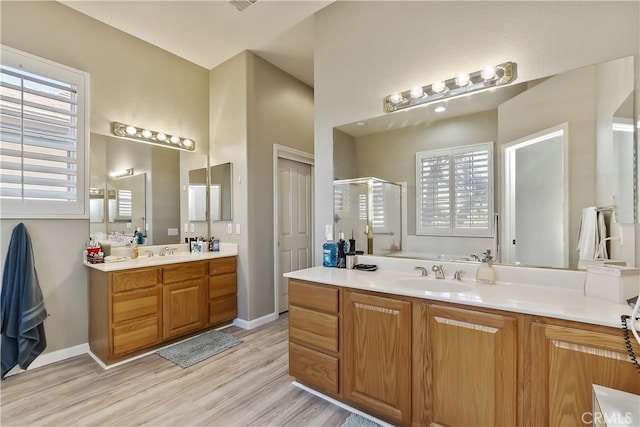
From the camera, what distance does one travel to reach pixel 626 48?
1.50 metres

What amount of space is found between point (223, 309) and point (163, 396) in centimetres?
124

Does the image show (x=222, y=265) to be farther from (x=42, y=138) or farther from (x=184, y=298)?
(x=42, y=138)

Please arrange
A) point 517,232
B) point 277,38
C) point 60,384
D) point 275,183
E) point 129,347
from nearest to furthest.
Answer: point 517,232, point 60,384, point 129,347, point 277,38, point 275,183

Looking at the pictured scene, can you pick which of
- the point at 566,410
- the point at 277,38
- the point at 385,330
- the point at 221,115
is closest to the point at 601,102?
the point at 566,410

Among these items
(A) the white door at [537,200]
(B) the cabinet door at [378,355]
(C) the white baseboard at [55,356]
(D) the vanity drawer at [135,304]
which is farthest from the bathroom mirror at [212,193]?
(A) the white door at [537,200]

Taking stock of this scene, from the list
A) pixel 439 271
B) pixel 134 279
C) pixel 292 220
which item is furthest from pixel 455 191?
pixel 134 279

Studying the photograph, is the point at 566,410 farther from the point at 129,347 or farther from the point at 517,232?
the point at 129,347

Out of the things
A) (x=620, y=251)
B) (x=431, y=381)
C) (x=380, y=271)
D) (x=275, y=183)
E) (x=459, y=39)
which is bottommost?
(x=431, y=381)

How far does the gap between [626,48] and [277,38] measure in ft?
9.22

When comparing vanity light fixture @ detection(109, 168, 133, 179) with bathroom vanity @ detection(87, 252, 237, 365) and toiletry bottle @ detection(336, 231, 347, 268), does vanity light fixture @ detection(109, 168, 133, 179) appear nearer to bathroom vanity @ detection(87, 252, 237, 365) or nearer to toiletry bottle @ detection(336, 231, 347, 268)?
bathroom vanity @ detection(87, 252, 237, 365)

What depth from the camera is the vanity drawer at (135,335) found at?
241 centimetres

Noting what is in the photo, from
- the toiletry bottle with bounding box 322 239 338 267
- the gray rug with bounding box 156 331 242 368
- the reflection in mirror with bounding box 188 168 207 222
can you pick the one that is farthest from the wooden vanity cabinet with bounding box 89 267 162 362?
the toiletry bottle with bounding box 322 239 338 267

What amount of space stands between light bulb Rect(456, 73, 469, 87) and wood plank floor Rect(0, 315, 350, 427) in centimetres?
233

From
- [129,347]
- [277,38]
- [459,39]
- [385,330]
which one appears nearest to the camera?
[385,330]
